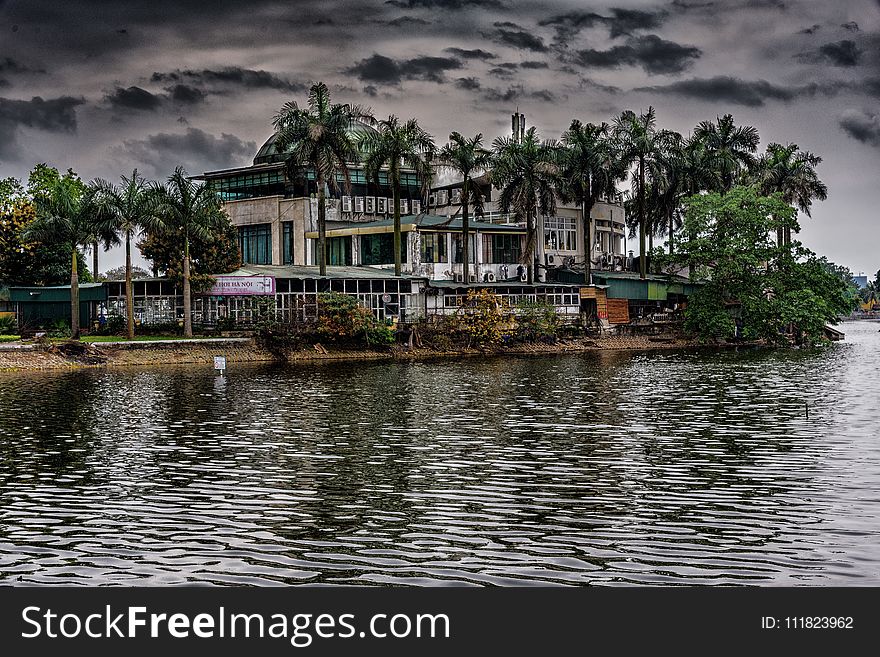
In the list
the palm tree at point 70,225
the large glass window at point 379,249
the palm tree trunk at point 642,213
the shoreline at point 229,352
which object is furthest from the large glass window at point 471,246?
the palm tree at point 70,225

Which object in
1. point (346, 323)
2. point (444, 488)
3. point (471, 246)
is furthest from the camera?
point (471, 246)

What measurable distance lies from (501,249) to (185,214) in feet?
106

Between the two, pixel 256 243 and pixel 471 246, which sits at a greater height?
pixel 256 243

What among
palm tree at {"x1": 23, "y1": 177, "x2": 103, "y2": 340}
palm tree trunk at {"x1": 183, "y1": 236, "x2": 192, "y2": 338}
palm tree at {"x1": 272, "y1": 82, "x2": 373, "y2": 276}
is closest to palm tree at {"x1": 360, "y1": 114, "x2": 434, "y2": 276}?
palm tree at {"x1": 272, "y1": 82, "x2": 373, "y2": 276}

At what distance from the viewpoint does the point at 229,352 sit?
68.8 metres

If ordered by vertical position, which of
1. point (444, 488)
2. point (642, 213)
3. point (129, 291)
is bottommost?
point (444, 488)

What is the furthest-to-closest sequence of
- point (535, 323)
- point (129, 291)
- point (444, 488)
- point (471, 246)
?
point (471, 246)
point (535, 323)
point (129, 291)
point (444, 488)

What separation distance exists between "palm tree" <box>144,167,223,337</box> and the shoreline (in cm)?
517

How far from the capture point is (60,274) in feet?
279

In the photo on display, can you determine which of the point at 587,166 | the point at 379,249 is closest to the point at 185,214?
the point at 379,249

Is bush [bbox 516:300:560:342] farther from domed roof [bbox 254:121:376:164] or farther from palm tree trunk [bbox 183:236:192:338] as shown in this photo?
→ domed roof [bbox 254:121:376:164]

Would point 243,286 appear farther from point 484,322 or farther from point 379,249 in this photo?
point 484,322
